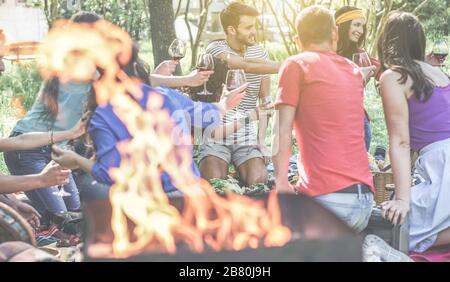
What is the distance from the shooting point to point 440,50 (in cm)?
381

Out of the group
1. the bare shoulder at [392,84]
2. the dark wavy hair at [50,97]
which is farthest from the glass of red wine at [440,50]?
the dark wavy hair at [50,97]

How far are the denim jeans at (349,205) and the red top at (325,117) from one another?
0.12 ft

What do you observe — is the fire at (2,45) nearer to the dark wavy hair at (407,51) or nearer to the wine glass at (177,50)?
the wine glass at (177,50)

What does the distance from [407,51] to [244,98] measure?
105 centimetres

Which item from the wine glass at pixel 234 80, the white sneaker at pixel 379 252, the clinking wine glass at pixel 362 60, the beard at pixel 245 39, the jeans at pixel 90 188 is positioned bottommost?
the white sneaker at pixel 379 252

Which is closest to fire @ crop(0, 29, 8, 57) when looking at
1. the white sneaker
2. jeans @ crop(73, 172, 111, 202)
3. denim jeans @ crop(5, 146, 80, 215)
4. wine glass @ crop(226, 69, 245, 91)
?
denim jeans @ crop(5, 146, 80, 215)

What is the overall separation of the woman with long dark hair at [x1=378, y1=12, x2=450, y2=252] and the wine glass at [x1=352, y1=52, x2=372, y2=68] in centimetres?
40

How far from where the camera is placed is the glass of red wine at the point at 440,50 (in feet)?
12.5

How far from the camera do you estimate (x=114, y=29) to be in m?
3.77

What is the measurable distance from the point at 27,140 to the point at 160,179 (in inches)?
36.4

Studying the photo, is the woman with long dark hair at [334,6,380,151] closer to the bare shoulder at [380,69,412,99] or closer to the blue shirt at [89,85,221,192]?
the bare shoulder at [380,69,412,99]

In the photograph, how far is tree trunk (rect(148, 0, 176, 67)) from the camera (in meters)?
3.97
